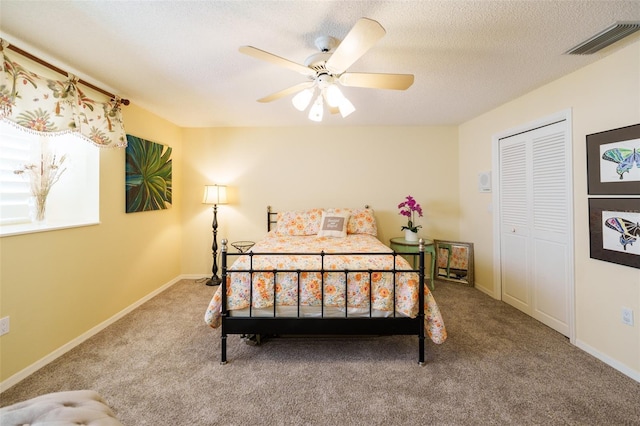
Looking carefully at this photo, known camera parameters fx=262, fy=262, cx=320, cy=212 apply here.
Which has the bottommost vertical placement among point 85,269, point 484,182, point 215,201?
point 85,269

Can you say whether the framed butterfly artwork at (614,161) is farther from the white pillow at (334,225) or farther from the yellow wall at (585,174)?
the white pillow at (334,225)

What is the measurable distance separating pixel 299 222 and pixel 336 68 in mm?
2282

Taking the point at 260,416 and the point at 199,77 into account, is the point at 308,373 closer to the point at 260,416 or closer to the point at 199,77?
the point at 260,416

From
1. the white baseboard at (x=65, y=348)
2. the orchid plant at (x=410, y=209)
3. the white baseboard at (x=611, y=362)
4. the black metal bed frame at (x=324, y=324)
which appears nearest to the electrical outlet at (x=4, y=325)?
the white baseboard at (x=65, y=348)

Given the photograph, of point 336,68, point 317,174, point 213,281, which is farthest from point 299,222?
point 336,68

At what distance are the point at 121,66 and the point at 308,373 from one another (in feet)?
9.51

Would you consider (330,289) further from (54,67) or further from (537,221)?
(54,67)

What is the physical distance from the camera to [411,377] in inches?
73.8

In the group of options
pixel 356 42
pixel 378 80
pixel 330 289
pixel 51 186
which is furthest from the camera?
pixel 51 186

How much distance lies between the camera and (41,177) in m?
2.21

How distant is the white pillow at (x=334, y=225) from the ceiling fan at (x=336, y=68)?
1.62m

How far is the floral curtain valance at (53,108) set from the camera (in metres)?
1.74

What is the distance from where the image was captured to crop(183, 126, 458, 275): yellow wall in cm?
405

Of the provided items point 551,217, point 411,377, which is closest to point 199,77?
point 411,377
